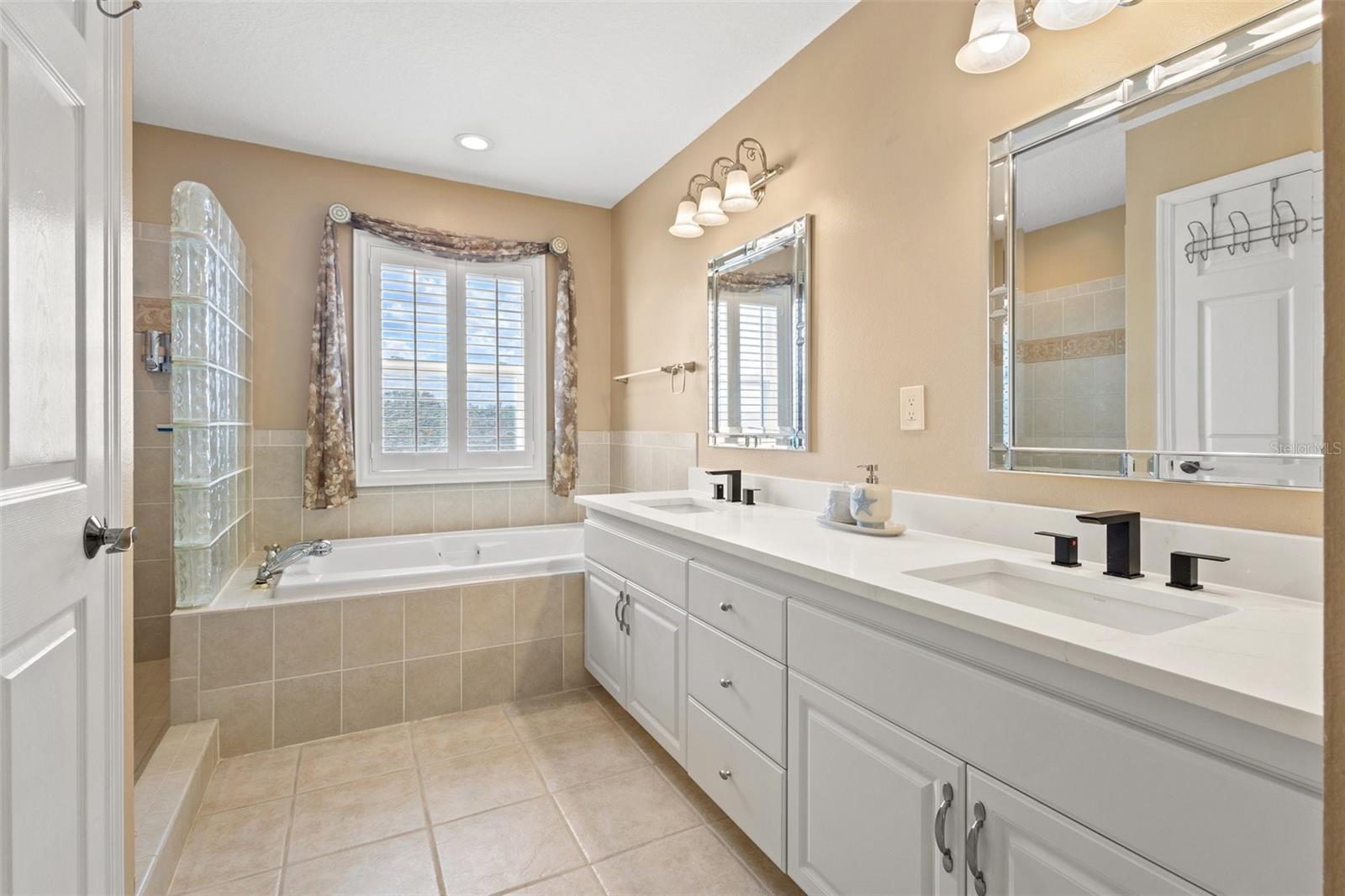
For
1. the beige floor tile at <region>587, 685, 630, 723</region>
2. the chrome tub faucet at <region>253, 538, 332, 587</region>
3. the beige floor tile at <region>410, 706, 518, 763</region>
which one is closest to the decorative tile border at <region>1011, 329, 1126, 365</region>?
the beige floor tile at <region>587, 685, 630, 723</region>

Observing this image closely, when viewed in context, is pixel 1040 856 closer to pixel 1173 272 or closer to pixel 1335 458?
pixel 1335 458

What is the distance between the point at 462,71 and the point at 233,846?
104 inches

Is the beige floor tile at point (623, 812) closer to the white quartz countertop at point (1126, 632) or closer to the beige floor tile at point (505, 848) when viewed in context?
the beige floor tile at point (505, 848)

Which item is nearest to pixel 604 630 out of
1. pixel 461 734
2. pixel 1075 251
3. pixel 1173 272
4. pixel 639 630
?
pixel 639 630

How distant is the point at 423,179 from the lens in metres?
3.52

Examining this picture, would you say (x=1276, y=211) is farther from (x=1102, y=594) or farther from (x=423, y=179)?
(x=423, y=179)

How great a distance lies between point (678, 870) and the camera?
1.72 m

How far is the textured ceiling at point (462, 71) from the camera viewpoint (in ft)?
7.22

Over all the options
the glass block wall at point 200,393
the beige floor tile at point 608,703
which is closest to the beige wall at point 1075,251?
the beige floor tile at point 608,703

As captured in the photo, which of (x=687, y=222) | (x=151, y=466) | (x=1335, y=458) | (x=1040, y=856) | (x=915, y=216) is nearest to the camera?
(x=1335, y=458)

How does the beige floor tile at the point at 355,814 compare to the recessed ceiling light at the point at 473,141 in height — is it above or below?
below

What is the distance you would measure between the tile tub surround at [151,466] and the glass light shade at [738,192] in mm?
2519

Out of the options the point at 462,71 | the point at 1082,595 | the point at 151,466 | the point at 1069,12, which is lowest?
the point at 1082,595

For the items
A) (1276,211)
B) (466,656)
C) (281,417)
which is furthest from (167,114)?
(1276,211)
